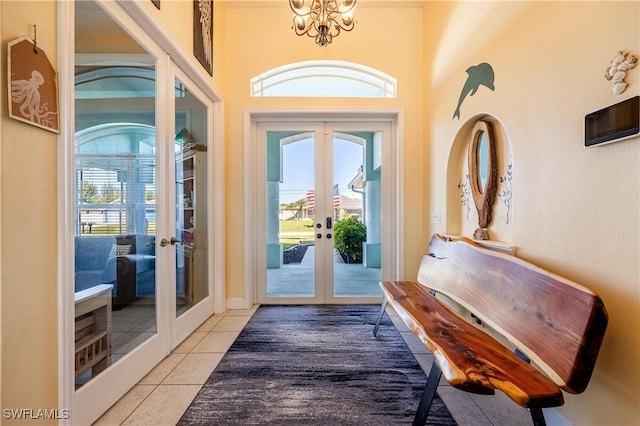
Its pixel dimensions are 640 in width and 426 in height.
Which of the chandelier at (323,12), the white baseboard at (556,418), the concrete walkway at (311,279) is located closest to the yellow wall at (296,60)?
the concrete walkway at (311,279)

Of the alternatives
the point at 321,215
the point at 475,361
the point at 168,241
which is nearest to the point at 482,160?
the point at 475,361

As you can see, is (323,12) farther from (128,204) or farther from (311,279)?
(311,279)

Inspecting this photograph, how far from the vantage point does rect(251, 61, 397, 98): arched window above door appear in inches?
127

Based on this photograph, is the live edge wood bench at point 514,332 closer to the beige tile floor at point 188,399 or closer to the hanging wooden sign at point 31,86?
the beige tile floor at point 188,399

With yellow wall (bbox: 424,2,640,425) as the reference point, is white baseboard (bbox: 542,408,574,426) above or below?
below

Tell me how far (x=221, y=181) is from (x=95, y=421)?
2.24m

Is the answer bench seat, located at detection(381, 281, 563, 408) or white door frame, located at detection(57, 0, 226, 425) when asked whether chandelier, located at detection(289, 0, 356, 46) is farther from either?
bench seat, located at detection(381, 281, 563, 408)

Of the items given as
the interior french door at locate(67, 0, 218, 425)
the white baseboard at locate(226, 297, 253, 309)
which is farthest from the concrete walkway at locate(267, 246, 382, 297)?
the interior french door at locate(67, 0, 218, 425)

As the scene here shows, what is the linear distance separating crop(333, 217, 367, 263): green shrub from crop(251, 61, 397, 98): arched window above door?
1.63 meters

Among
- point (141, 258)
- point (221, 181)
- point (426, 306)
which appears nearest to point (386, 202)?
point (426, 306)

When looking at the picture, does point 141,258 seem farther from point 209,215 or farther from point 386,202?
point 386,202

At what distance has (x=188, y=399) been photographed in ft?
5.41

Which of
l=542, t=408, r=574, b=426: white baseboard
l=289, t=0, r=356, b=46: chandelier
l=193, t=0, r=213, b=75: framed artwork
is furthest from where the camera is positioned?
l=193, t=0, r=213, b=75: framed artwork

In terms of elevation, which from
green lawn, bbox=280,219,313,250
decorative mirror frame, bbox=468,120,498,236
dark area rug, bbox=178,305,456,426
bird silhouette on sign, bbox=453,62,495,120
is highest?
bird silhouette on sign, bbox=453,62,495,120
